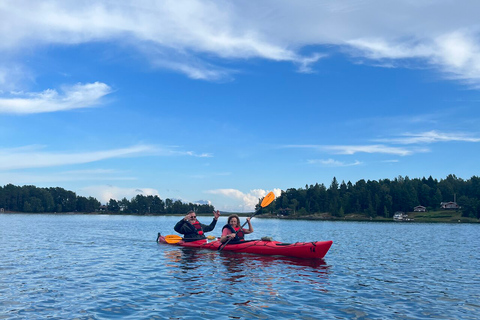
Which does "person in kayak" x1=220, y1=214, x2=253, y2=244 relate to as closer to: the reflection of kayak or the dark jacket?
the reflection of kayak

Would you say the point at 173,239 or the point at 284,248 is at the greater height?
the point at 284,248

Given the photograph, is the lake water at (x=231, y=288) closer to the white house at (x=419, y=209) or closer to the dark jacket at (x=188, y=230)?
the dark jacket at (x=188, y=230)

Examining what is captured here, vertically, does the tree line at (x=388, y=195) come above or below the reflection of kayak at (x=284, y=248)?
above

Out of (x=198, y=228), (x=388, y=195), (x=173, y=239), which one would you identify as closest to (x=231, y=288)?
(x=198, y=228)

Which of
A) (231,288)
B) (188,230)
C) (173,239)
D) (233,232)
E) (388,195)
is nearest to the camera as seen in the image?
(231,288)

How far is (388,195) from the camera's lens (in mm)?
151500

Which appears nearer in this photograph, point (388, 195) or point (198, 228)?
point (198, 228)

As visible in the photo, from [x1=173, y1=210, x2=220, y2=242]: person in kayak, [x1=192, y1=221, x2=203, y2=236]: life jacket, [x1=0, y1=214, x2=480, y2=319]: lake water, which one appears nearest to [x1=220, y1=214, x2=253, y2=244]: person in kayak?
[x1=0, y1=214, x2=480, y2=319]: lake water

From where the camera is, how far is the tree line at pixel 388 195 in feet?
496

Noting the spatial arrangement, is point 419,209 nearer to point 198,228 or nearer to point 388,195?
point 388,195

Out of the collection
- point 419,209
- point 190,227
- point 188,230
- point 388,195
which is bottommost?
point 419,209

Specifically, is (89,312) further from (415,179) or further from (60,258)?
(415,179)

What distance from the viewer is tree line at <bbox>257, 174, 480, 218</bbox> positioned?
151 m

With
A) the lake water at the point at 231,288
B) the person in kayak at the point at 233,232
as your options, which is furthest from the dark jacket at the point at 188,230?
the lake water at the point at 231,288
